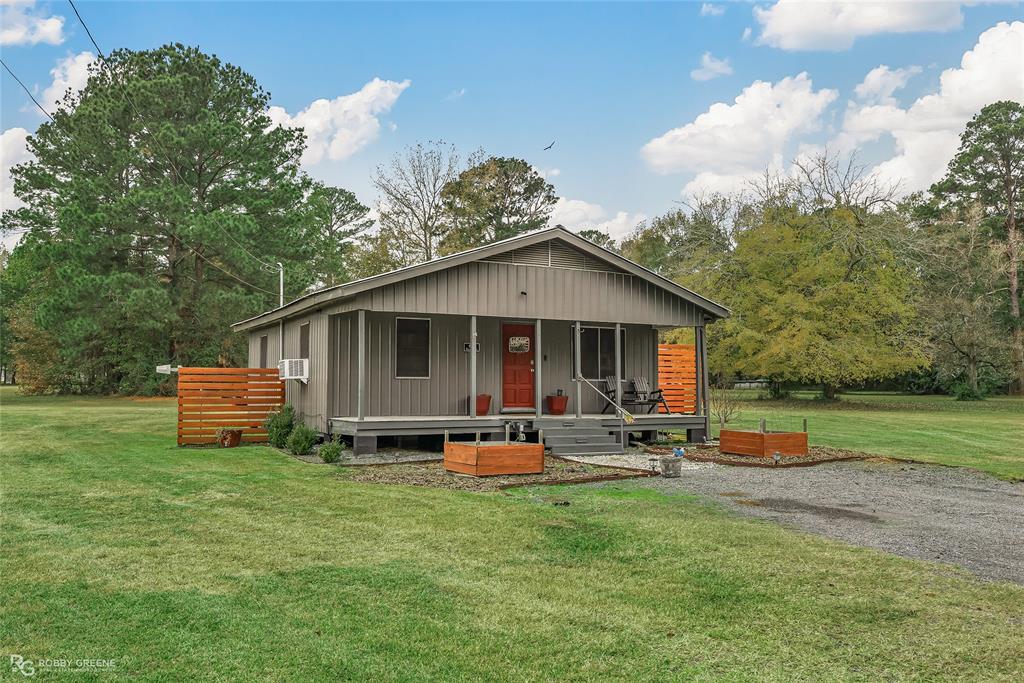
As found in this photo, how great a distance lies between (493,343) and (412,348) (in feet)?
5.72

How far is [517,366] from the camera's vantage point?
15680 mm

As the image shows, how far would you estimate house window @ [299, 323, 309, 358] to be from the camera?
1580 cm

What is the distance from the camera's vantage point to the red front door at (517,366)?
15531 millimetres

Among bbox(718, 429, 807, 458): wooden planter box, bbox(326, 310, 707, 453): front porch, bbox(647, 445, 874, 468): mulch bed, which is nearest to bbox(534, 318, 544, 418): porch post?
bbox(326, 310, 707, 453): front porch

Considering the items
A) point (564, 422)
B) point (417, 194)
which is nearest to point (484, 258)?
point (564, 422)

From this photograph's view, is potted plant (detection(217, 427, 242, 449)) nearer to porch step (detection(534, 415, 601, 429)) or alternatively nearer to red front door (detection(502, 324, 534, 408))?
red front door (detection(502, 324, 534, 408))

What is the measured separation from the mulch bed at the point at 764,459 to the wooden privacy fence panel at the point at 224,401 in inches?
320

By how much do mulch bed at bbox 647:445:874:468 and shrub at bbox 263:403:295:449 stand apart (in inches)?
277

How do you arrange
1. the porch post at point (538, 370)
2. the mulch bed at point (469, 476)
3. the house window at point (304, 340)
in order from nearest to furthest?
the mulch bed at point (469, 476), the porch post at point (538, 370), the house window at point (304, 340)

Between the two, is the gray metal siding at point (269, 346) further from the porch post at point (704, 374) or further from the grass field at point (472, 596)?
the grass field at point (472, 596)

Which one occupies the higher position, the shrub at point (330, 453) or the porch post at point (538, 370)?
the porch post at point (538, 370)

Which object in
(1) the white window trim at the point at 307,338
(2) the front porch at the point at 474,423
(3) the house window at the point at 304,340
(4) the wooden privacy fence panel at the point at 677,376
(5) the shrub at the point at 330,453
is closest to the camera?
(5) the shrub at the point at 330,453

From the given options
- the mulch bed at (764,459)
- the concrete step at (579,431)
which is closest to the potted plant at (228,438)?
the concrete step at (579,431)

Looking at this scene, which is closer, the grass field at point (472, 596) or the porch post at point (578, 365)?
the grass field at point (472, 596)
